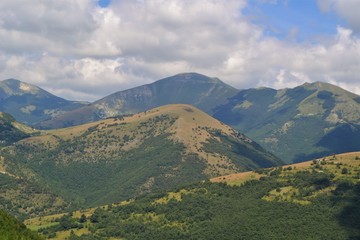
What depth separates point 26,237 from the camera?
193 meters

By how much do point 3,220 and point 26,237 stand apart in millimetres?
13328

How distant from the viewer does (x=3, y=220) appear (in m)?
199
